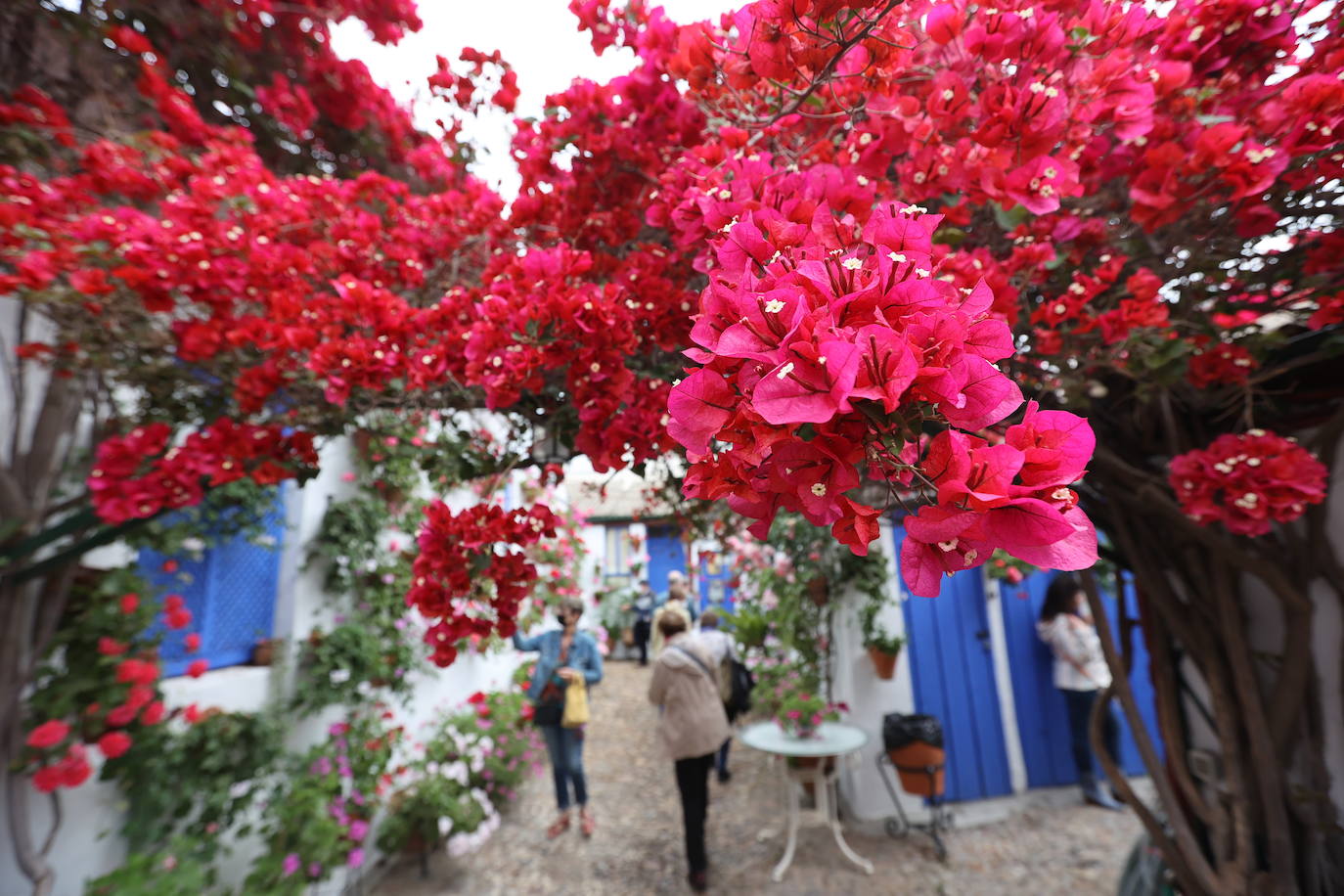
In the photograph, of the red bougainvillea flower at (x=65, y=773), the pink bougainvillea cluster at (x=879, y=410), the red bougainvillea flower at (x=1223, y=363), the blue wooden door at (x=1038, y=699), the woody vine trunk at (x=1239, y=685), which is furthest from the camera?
the blue wooden door at (x=1038, y=699)

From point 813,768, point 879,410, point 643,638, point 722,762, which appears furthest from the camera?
point 643,638

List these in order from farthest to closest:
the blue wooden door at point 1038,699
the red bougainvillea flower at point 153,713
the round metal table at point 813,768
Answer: the blue wooden door at point 1038,699 → the round metal table at point 813,768 → the red bougainvillea flower at point 153,713

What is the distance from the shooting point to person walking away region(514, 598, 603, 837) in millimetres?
3970

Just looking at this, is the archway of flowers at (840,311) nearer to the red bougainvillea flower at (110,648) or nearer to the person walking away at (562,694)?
the red bougainvillea flower at (110,648)

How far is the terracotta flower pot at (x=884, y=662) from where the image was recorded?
4.18 meters

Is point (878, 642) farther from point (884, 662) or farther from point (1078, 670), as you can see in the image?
point (1078, 670)

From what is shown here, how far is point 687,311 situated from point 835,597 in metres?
3.74

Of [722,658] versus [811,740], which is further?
[722,658]

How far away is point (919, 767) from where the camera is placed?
370 cm

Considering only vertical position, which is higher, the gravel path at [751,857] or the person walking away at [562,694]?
the person walking away at [562,694]

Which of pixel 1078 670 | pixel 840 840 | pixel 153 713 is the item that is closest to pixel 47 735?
pixel 153 713

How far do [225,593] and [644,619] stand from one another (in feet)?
24.7

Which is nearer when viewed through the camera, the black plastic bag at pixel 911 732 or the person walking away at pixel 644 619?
the black plastic bag at pixel 911 732

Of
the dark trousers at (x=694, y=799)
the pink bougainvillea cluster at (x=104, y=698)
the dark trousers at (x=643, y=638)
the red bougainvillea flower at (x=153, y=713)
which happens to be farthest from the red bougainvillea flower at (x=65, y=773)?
the dark trousers at (x=643, y=638)
